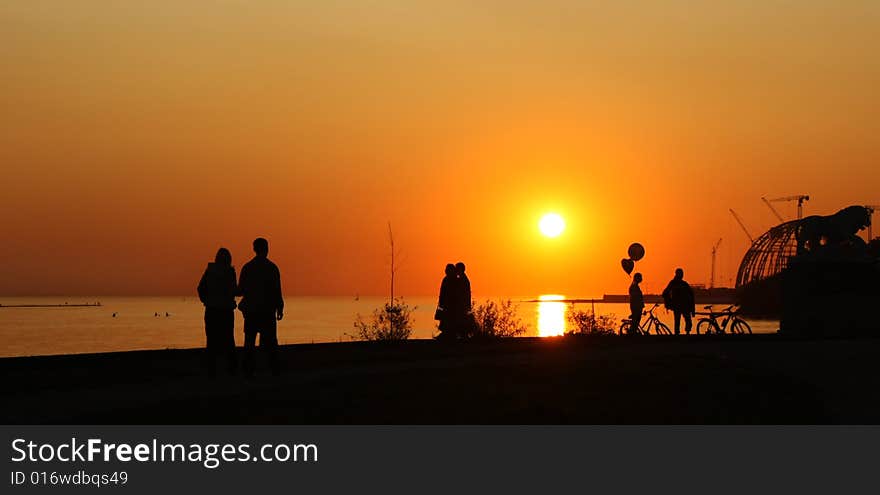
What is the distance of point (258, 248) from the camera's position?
19688 millimetres

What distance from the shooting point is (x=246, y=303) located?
1966cm

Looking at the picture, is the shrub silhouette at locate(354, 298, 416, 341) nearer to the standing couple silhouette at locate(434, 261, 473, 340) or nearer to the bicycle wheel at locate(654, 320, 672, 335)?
the standing couple silhouette at locate(434, 261, 473, 340)

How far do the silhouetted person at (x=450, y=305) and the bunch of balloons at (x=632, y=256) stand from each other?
44.4ft

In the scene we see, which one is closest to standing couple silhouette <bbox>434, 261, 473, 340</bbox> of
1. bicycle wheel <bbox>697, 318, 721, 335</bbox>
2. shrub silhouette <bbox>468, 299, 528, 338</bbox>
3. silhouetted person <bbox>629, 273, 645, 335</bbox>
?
shrub silhouette <bbox>468, 299, 528, 338</bbox>

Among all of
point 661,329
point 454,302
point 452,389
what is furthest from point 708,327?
point 452,389

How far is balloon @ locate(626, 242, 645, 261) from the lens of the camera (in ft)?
138

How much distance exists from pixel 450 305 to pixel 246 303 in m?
10.3

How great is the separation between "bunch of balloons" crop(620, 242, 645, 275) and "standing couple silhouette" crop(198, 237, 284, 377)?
23.7 m

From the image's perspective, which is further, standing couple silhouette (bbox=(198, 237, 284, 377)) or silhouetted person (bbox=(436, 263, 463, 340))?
silhouetted person (bbox=(436, 263, 463, 340))

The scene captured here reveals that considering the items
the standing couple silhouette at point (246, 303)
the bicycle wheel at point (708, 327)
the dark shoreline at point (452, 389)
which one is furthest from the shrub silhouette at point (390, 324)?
the standing couple silhouette at point (246, 303)

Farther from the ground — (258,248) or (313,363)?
(258,248)
